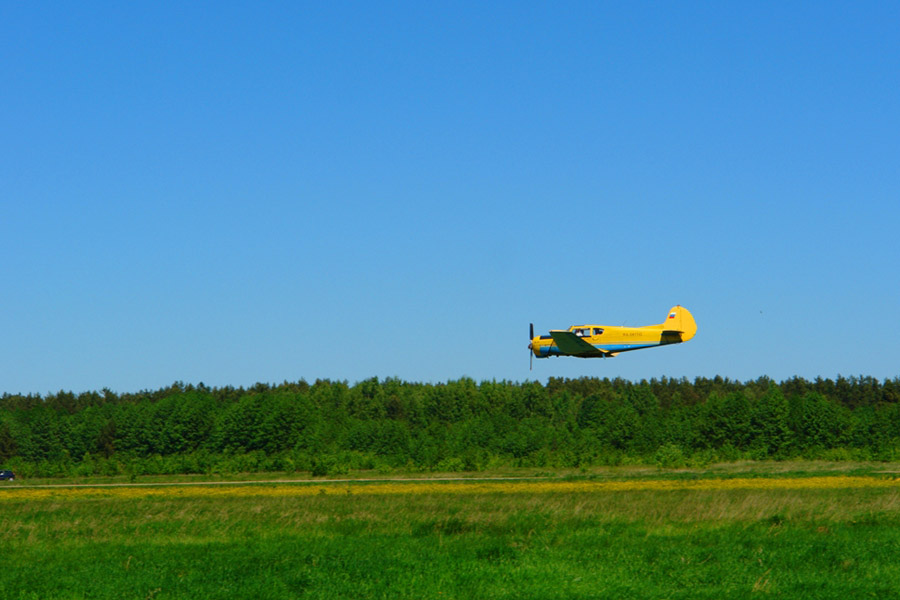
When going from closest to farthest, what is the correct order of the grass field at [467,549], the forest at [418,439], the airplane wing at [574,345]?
the grass field at [467,549] → the airplane wing at [574,345] → the forest at [418,439]

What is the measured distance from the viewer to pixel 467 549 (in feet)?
84.3

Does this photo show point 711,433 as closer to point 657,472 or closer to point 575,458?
point 575,458

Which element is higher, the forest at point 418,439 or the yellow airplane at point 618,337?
the yellow airplane at point 618,337

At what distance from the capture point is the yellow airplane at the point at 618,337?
51594mm

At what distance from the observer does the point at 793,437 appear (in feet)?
403

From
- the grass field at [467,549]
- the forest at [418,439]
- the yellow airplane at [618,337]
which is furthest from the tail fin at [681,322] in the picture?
the forest at [418,439]

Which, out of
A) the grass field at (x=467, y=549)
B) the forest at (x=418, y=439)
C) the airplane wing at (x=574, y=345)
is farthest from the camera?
the forest at (x=418, y=439)

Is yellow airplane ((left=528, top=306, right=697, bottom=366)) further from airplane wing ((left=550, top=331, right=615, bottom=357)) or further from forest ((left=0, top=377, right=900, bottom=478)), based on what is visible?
forest ((left=0, top=377, right=900, bottom=478))

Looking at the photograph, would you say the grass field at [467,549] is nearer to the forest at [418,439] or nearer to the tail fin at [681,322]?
the tail fin at [681,322]

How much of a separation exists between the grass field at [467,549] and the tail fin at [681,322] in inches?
505

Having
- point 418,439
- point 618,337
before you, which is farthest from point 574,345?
point 418,439

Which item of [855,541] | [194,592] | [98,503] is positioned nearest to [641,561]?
[855,541]

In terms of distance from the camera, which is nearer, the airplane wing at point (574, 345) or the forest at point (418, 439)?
the airplane wing at point (574, 345)

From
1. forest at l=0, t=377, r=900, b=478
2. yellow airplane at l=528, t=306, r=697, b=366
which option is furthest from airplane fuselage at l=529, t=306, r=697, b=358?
forest at l=0, t=377, r=900, b=478
